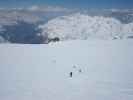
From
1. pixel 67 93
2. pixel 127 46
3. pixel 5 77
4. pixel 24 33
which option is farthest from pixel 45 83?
pixel 127 46

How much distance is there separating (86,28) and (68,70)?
366 mm

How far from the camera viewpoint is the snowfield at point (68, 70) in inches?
65.2

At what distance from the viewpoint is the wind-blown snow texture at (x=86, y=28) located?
181 cm

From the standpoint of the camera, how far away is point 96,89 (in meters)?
1.66

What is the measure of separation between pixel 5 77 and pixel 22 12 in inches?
20.9

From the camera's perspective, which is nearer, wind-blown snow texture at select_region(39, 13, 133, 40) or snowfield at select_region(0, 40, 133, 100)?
snowfield at select_region(0, 40, 133, 100)

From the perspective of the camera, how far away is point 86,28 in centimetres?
182

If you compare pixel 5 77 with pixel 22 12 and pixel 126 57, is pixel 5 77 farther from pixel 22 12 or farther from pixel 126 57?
pixel 126 57

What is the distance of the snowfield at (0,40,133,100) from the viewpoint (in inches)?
65.2

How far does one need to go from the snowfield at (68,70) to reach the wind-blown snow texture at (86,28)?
0.06 meters

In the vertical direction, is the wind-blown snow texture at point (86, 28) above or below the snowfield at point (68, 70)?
above

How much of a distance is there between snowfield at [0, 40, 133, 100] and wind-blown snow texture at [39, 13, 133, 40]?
6cm

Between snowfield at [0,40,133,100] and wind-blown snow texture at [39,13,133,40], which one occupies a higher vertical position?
wind-blown snow texture at [39,13,133,40]

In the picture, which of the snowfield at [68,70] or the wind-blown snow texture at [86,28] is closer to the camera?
the snowfield at [68,70]
